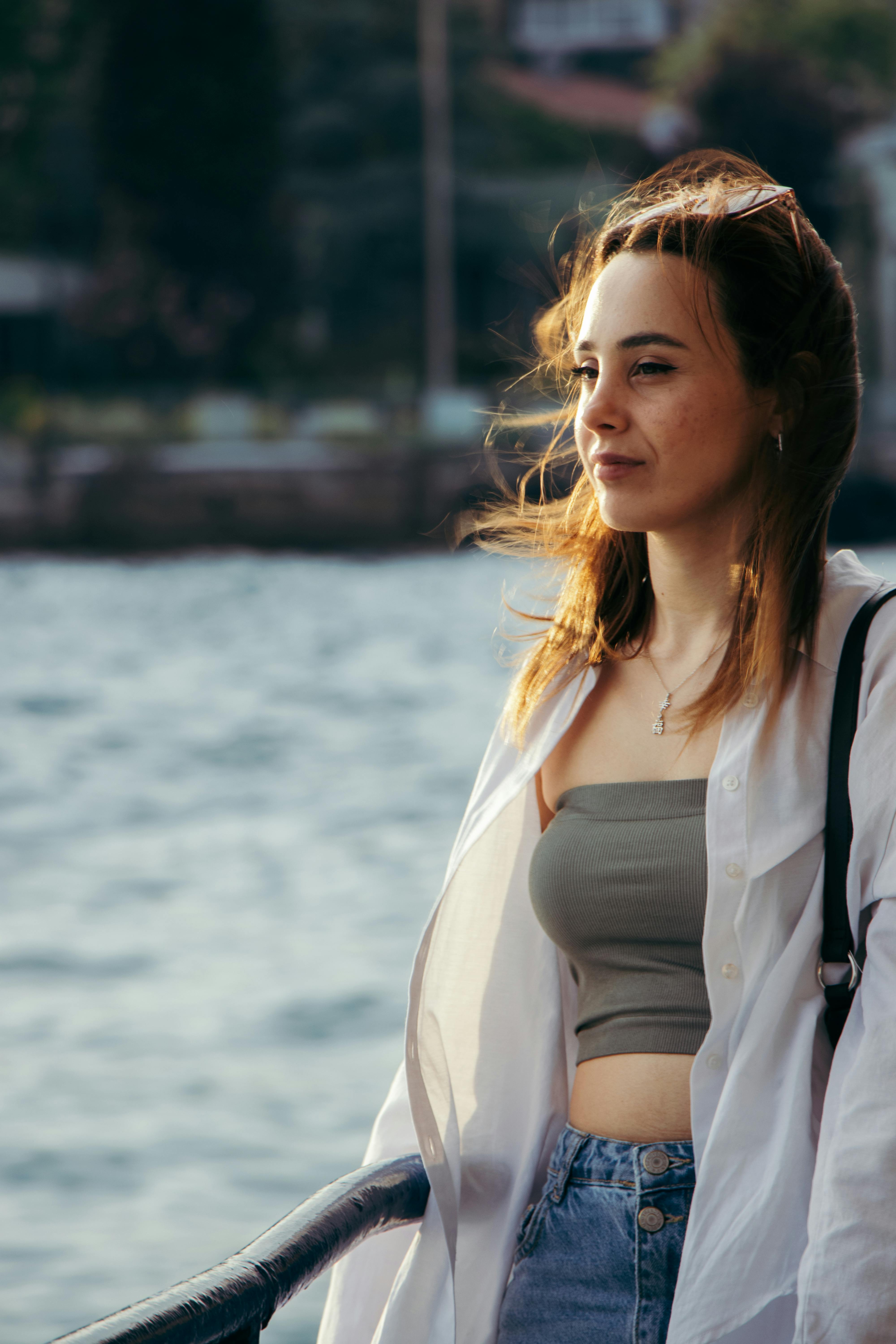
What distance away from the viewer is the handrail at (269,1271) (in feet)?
2.80

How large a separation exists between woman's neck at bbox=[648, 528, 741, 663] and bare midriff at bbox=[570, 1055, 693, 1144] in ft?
1.05

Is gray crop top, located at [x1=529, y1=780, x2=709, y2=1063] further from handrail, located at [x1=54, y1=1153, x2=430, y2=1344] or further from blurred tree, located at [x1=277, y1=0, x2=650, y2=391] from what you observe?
blurred tree, located at [x1=277, y1=0, x2=650, y2=391]

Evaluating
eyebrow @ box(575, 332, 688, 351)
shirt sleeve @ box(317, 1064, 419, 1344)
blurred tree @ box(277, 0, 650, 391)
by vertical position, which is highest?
blurred tree @ box(277, 0, 650, 391)

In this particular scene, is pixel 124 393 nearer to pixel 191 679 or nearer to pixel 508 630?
pixel 191 679

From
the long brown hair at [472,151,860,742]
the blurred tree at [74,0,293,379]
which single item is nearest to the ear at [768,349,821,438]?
the long brown hair at [472,151,860,742]

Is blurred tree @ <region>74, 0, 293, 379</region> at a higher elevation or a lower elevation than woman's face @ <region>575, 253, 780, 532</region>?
higher

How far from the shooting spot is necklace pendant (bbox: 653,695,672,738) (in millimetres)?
1337

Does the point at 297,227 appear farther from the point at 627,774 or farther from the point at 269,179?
the point at 627,774

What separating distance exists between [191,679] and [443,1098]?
17956 mm

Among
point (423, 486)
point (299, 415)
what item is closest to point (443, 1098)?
point (423, 486)

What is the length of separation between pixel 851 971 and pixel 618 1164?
0.25 m

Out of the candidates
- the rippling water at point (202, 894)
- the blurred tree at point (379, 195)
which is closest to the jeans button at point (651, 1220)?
the rippling water at point (202, 894)

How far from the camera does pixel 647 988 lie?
1.27 meters

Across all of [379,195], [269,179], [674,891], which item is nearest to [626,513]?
[674,891]
